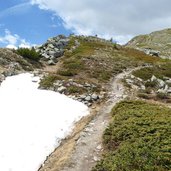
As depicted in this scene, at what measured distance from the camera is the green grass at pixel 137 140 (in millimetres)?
16766

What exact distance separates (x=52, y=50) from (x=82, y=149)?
43.6 meters

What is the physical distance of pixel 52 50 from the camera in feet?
204

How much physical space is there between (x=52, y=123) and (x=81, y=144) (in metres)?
4.01

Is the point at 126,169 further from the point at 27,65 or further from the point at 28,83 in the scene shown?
the point at 27,65

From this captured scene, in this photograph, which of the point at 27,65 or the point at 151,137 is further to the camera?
the point at 27,65

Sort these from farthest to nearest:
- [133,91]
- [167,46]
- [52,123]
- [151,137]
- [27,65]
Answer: [167,46] → [27,65] → [133,91] → [52,123] → [151,137]


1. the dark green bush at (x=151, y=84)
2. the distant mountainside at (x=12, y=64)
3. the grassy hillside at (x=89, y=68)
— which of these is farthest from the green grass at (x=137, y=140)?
the distant mountainside at (x=12, y=64)

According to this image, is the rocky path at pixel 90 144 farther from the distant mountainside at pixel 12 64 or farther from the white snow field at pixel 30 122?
the distant mountainside at pixel 12 64

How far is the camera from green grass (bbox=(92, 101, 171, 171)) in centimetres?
1677

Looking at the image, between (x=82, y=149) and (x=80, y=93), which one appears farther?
(x=80, y=93)

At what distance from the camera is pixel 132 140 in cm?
2003

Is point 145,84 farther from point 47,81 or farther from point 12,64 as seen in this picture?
point 12,64

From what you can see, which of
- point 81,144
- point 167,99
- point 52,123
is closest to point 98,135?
point 81,144

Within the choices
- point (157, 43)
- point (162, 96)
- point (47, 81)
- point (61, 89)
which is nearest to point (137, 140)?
point (61, 89)
